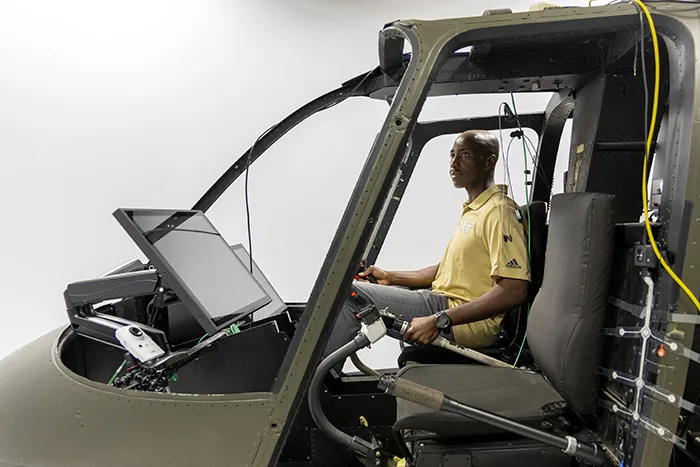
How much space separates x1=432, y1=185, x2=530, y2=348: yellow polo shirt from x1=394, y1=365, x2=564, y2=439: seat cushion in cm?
31

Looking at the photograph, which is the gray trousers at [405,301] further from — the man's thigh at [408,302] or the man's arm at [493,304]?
the man's arm at [493,304]

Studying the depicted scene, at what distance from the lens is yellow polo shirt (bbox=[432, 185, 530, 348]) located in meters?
1.95

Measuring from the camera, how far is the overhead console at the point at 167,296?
156 centimetres

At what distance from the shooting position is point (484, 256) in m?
2.14

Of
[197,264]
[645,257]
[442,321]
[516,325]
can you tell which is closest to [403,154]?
[645,257]

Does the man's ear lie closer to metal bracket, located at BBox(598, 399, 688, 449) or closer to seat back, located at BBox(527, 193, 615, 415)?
seat back, located at BBox(527, 193, 615, 415)

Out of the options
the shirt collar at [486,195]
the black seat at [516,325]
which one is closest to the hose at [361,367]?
the black seat at [516,325]

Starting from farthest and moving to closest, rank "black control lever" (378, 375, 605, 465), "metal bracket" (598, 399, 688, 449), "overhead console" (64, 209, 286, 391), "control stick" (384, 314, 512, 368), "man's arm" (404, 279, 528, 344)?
1. "man's arm" (404, 279, 528, 344)
2. "control stick" (384, 314, 512, 368)
3. "overhead console" (64, 209, 286, 391)
4. "black control lever" (378, 375, 605, 465)
5. "metal bracket" (598, 399, 688, 449)

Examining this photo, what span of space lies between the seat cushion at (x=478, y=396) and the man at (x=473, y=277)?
17 centimetres

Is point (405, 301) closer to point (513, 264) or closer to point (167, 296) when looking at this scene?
point (513, 264)

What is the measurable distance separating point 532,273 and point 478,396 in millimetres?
771

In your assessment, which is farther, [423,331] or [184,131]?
[184,131]

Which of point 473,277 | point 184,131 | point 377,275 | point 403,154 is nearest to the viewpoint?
point 403,154

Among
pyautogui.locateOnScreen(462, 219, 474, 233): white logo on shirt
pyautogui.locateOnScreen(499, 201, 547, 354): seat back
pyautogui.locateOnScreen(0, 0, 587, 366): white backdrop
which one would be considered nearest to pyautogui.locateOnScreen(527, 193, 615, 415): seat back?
pyautogui.locateOnScreen(499, 201, 547, 354): seat back
